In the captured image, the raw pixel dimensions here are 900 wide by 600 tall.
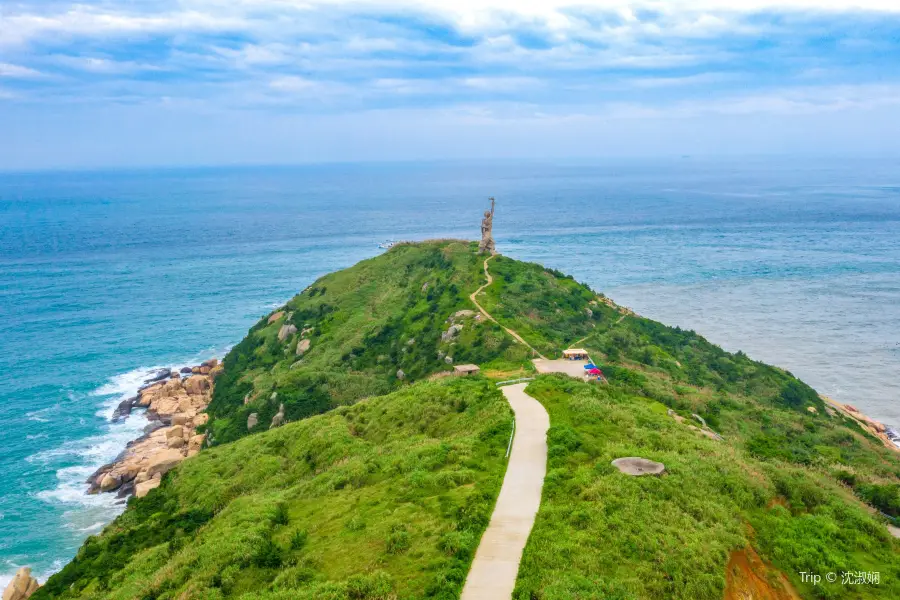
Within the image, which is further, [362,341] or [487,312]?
[362,341]

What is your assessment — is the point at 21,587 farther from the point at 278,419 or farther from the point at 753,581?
the point at 753,581

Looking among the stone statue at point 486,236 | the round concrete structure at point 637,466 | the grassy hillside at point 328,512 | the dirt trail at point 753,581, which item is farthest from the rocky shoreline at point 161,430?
the dirt trail at point 753,581

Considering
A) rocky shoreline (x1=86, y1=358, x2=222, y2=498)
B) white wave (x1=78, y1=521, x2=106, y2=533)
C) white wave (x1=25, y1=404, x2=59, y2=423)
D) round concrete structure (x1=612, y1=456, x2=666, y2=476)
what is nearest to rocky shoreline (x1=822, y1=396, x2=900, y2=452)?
round concrete structure (x1=612, y1=456, x2=666, y2=476)

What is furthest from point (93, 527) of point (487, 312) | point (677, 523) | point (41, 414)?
point (677, 523)

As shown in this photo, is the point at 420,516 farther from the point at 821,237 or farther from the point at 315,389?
the point at 821,237

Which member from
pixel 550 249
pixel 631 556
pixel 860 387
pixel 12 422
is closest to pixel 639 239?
pixel 550 249

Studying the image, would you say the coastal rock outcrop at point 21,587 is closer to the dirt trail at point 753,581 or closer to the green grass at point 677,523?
the green grass at point 677,523
